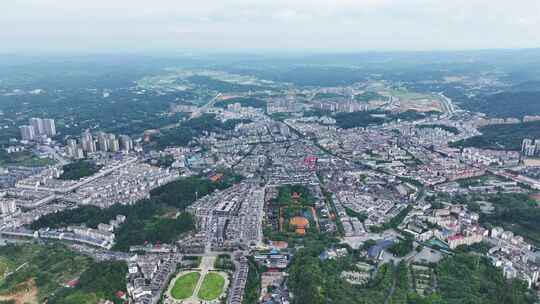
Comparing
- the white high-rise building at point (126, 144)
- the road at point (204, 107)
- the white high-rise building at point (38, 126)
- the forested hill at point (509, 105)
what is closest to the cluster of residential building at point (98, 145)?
the white high-rise building at point (126, 144)

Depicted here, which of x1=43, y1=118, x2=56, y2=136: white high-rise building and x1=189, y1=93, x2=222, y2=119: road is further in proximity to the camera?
x1=189, y1=93, x2=222, y2=119: road

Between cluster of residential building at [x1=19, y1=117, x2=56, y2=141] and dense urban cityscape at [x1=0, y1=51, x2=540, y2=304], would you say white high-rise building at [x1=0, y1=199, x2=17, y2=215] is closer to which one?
dense urban cityscape at [x1=0, y1=51, x2=540, y2=304]

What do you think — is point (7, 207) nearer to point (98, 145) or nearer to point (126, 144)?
point (98, 145)

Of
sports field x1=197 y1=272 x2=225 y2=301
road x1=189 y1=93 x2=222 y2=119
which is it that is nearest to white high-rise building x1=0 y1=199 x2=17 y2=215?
sports field x1=197 y1=272 x2=225 y2=301

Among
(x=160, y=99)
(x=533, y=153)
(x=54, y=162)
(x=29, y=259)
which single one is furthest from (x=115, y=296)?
(x=160, y=99)

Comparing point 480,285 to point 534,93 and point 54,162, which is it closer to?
point 54,162

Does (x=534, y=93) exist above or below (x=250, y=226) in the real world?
above
